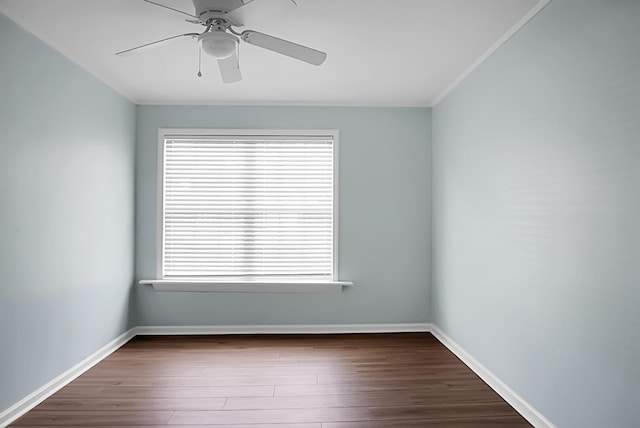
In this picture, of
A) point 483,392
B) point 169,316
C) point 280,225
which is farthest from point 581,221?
point 169,316

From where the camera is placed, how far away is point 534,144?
2.56m

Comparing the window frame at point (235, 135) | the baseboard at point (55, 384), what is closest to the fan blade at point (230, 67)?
the window frame at point (235, 135)

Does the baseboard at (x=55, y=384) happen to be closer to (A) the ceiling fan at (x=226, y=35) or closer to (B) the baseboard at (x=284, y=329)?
(B) the baseboard at (x=284, y=329)

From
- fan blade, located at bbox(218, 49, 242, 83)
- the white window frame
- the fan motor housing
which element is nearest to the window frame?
the white window frame

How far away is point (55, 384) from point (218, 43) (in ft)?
8.54

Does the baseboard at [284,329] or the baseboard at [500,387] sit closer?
the baseboard at [500,387]

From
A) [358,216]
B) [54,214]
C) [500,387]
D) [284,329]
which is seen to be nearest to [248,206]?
[358,216]

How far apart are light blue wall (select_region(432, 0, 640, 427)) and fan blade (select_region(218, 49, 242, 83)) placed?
5.97 ft

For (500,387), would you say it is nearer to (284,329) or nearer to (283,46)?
(284,329)

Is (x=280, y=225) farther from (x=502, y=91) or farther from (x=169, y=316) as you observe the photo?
(x=502, y=91)

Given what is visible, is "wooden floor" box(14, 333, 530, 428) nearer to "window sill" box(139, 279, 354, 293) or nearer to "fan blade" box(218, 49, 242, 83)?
"window sill" box(139, 279, 354, 293)

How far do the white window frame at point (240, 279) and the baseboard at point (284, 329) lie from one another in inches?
15.7

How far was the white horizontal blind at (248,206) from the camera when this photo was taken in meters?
4.50

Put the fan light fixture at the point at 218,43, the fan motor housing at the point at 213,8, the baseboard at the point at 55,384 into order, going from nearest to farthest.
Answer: the fan motor housing at the point at 213,8 → the fan light fixture at the point at 218,43 → the baseboard at the point at 55,384
